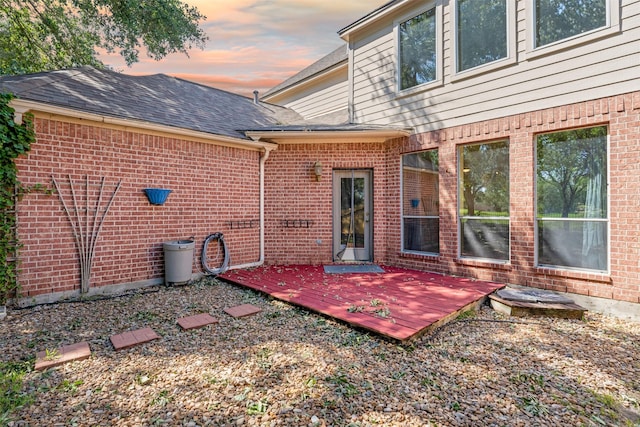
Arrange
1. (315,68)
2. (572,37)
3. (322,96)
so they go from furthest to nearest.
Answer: (315,68), (322,96), (572,37)

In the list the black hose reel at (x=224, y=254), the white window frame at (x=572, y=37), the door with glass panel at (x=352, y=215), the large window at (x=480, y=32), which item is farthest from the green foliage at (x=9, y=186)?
the white window frame at (x=572, y=37)

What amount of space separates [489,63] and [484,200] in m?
2.41

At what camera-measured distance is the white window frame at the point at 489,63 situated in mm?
5227

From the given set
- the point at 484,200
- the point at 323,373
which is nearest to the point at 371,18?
the point at 484,200

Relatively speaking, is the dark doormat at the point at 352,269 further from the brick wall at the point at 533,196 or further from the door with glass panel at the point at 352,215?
the brick wall at the point at 533,196

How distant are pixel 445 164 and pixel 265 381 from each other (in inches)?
202

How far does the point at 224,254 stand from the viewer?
22.2 ft

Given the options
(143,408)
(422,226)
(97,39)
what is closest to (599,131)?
(422,226)

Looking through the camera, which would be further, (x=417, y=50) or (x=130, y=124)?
(x=417, y=50)

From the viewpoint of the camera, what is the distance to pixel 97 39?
29.6 ft

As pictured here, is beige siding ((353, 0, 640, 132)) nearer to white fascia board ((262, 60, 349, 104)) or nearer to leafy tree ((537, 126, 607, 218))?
leafy tree ((537, 126, 607, 218))

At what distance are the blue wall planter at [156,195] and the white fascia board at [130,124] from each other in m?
1.07

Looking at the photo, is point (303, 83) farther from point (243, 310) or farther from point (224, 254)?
point (243, 310)

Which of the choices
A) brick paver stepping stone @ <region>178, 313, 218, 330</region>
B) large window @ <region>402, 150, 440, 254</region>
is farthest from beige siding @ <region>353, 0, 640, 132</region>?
brick paver stepping stone @ <region>178, 313, 218, 330</region>
